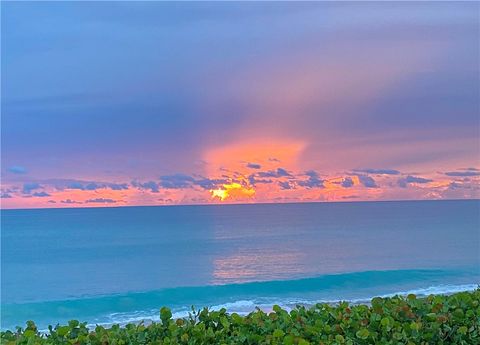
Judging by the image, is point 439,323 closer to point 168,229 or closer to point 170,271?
point 170,271

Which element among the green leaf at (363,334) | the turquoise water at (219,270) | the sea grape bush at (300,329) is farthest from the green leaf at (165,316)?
the turquoise water at (219,270)

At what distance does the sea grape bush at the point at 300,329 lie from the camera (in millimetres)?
3740

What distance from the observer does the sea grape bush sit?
374 cm

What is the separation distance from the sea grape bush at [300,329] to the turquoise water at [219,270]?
14.9 metres

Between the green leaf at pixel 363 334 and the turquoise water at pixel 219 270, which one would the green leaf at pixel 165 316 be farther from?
the turquoise water at pixel 219 270

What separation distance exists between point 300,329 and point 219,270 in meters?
25.9

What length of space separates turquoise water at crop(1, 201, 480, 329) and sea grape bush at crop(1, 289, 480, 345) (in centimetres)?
1494

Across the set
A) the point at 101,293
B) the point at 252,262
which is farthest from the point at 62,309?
the point at 252,262

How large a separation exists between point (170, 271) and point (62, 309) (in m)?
8.60

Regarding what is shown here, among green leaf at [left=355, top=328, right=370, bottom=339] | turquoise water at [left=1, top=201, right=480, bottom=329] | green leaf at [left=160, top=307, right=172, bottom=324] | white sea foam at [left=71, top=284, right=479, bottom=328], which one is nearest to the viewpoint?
green leaf at [left=355, top=328, right=370, bottom=339]

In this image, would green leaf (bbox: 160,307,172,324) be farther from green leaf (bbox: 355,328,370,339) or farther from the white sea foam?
the white sea foam

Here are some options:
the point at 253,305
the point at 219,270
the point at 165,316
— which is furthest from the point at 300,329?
the point at 219,270

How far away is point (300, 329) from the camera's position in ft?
12.9

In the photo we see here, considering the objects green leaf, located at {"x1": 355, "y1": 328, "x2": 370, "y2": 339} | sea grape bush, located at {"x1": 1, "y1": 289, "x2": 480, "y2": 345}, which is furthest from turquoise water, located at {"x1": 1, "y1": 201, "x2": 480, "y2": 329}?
green leaf, located at {"x1": 355, "y1": 328, "x2": 370, "y2": 339}
